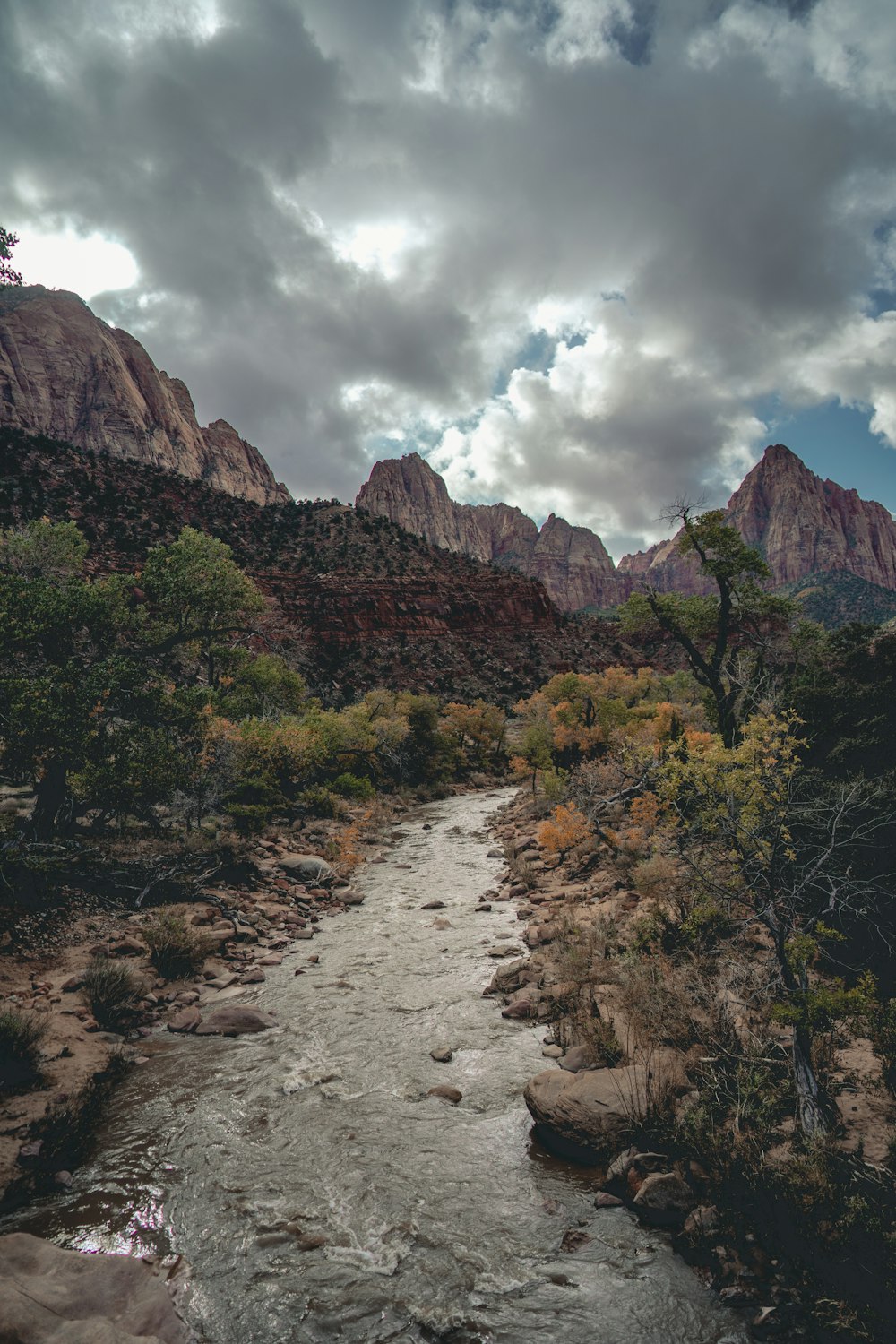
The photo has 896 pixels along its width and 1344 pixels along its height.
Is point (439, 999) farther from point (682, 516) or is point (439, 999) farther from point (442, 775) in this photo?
point (442, 775)

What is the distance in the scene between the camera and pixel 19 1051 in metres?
7.24

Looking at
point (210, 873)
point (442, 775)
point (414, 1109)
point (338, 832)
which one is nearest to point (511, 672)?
point (442, 775)

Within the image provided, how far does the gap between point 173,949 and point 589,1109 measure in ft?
26.6

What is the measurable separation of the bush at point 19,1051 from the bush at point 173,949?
286 centimetres

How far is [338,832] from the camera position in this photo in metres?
21.5

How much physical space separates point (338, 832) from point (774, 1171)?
58.5 feet

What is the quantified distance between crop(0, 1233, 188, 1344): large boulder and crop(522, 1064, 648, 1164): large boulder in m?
4.01

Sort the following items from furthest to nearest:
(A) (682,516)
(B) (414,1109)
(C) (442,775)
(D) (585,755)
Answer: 1. (C) (442,775)
2. (D) (585,755)
3. (A) (682,516)
4. (B) (414,1109)

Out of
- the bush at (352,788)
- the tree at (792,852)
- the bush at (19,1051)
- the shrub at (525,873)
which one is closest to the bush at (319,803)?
the bush at (352,788)

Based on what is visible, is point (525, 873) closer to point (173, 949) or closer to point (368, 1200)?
point (173, 949)

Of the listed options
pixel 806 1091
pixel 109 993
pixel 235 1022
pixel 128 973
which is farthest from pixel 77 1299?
pixel 806 1091

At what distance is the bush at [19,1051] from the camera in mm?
6973

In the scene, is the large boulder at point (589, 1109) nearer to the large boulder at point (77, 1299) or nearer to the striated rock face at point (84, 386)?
the large boulder at point (77, 1299)

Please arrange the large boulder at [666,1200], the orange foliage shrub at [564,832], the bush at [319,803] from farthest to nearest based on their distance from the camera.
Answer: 1. the bush at [319,803]
2. the orange foliage shrub at [564,832]
3. the large boulder at [666,1200]
